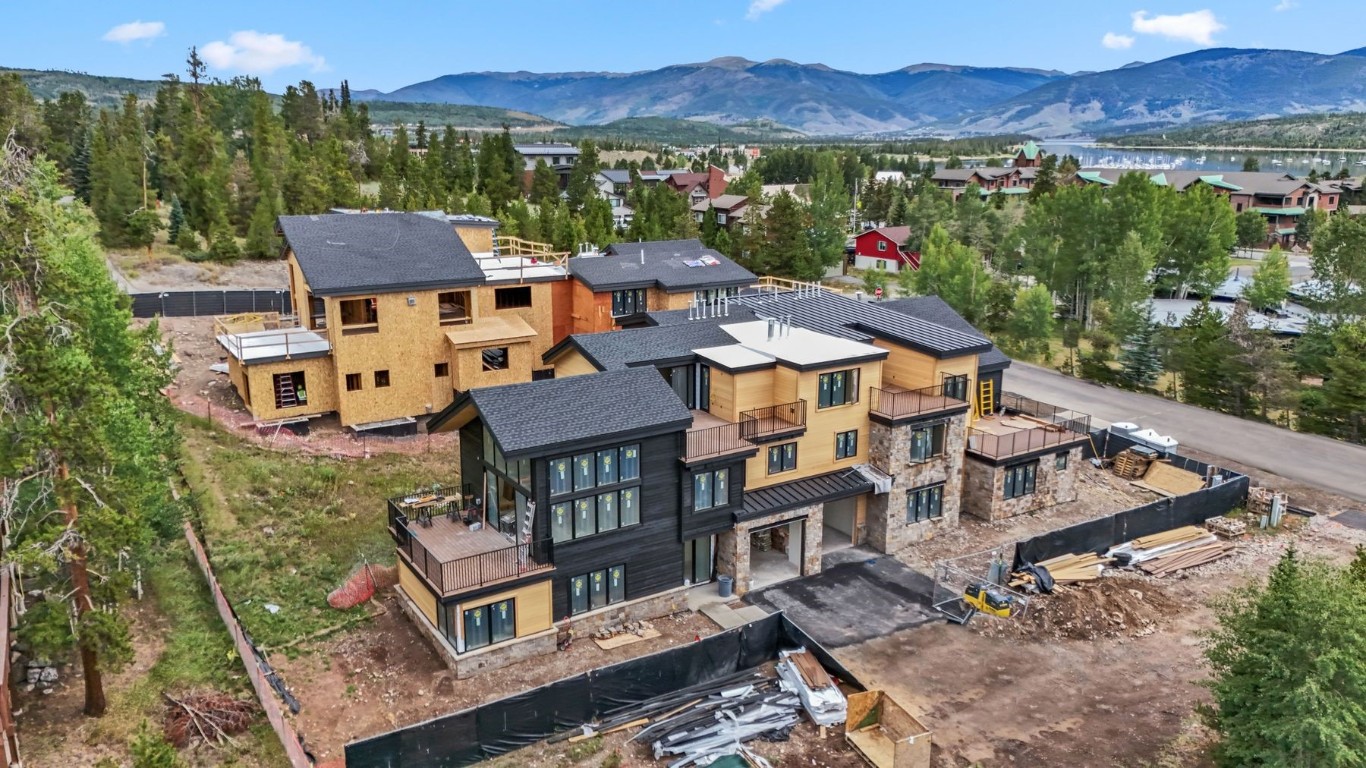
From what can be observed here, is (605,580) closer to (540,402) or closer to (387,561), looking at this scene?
(540,402)

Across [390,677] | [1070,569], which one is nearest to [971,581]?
[1070,569]

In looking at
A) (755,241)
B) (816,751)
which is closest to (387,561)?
(816,751)

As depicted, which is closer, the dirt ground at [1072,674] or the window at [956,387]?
the dirt ground at [1072,674]

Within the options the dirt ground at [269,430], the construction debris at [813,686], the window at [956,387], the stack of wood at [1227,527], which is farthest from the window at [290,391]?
the stack of wood at [1227,527]

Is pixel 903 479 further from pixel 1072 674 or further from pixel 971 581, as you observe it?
pixel 1072 674

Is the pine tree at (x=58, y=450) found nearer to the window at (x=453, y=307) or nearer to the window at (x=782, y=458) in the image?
the window at (x=782, y=458)
